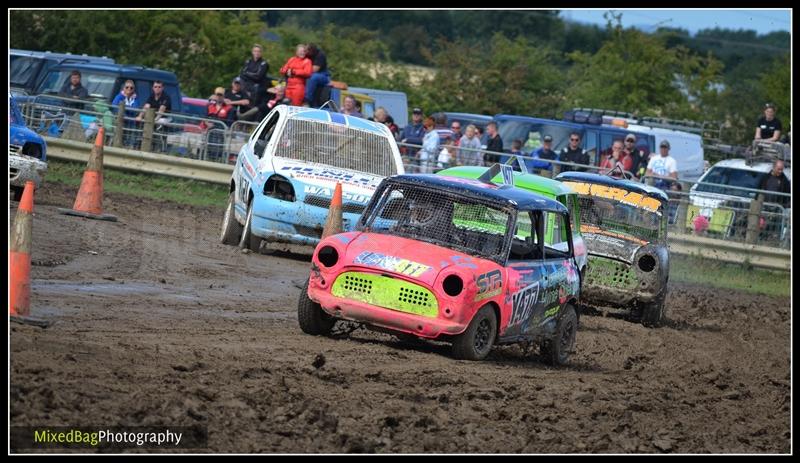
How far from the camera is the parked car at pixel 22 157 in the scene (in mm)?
17547

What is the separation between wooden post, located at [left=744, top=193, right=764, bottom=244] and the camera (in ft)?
80.8

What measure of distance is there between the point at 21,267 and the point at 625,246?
28.1ft

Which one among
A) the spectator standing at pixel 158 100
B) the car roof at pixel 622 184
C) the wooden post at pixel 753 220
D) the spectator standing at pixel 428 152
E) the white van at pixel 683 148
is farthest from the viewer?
the white van at pixel 683 148

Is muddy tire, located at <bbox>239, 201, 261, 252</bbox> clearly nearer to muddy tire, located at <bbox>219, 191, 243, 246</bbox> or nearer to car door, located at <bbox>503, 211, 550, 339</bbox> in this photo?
muddy tire, located at <bbox>219, 191, 243, 246</bbox>

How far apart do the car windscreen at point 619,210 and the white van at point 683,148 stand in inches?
538

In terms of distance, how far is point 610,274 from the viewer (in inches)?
650

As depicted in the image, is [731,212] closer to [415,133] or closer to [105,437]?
[415,133]

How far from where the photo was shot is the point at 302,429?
797 cm

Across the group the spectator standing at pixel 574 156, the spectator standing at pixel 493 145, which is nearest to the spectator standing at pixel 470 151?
the spectator standing at pixel 493 145

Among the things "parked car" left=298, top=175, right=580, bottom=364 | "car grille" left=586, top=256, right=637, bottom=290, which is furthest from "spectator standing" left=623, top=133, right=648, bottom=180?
"parked car" left=298, top=175, right=580, bottom=364

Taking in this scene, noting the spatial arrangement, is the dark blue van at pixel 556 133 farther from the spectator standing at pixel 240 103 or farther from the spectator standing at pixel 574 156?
the spectator standing at pixel 240 103

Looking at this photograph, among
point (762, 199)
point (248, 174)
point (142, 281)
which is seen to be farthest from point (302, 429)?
point (762, 199)

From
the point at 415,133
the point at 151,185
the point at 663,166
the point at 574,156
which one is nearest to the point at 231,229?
the point at 151,185
